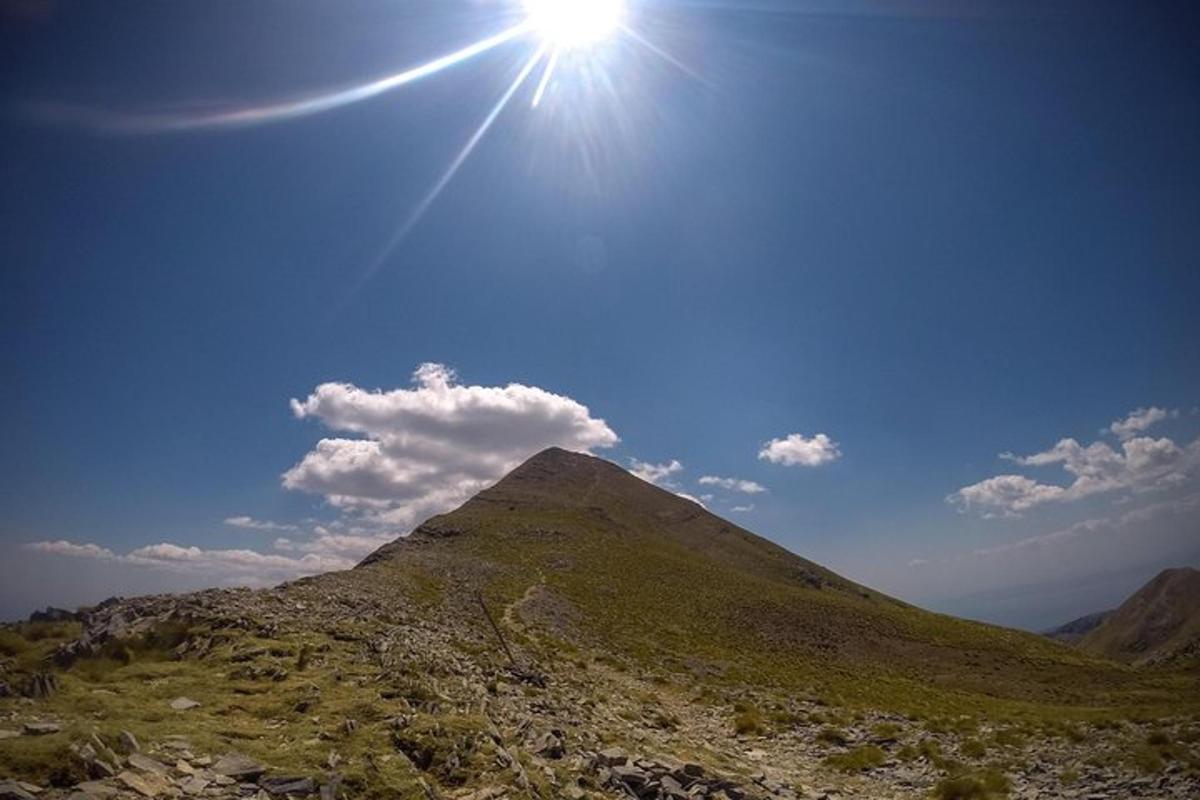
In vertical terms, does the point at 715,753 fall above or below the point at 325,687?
below

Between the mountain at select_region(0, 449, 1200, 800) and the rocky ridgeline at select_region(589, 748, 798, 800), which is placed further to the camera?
the rocky ridgeline at select_region(589, 748, 798, 800)

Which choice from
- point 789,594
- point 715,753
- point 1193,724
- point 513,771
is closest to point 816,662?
point 789,594

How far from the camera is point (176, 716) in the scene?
1265cm

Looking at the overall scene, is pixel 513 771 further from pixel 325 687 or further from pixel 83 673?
pixel 83 673

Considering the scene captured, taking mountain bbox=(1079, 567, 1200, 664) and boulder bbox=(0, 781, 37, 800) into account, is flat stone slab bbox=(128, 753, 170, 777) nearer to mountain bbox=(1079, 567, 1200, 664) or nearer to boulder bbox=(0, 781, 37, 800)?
boulder bbox=(0, 781, 37, 800)

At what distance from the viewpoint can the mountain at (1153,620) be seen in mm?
139250

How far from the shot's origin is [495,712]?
17.3m

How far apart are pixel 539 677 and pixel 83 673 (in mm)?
16386

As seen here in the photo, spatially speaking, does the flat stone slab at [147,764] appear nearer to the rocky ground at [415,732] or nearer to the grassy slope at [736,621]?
the rocky ground at [415,732]

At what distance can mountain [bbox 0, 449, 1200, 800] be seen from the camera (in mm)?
10781

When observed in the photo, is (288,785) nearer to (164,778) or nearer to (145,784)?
(164,778)

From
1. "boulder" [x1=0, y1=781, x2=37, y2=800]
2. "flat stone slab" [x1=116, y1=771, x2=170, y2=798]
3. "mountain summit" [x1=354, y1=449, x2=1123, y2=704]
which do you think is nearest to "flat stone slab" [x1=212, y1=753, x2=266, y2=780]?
"flat stone slab" [x1=116, y1=771, x2=170, y2=798]

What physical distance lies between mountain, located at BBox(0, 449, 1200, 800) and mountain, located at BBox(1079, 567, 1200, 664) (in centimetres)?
12318

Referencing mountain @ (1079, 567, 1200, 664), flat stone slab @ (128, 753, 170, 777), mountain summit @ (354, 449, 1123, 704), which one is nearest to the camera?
flat stone slab @ (128, 753, 170, 777)
